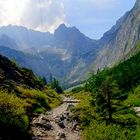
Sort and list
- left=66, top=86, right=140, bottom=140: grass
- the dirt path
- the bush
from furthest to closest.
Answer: the dirt path
left=66, top=86, right=140, bottom=140: grass
the bush

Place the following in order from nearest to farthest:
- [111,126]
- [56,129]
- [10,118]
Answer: [10,118] < [111,126] < [56,129]

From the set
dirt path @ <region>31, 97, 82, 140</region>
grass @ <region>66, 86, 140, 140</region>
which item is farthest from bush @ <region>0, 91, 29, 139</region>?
grass @ <region>66, 86, 140, 140</region>

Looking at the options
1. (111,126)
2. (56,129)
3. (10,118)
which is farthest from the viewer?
(56,129)

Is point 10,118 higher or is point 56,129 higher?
point 56,129

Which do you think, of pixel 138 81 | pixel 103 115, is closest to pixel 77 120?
pixel 103 115

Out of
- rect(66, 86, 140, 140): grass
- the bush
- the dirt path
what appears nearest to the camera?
the bush

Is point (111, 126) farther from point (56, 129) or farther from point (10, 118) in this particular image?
point (10, 118)

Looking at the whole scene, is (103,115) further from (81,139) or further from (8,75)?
(8,75)

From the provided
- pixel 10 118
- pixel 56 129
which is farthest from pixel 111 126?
pixel 10 118

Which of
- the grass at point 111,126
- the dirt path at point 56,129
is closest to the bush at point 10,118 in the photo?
the dirt path at point 56,129

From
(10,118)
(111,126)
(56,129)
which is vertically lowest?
(10,118)

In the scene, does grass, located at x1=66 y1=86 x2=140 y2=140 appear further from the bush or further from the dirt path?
the bush

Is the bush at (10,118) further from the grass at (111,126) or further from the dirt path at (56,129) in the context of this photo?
the grass at (111,126)

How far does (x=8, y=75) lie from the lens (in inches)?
5468
